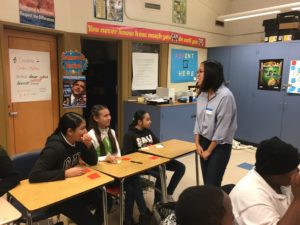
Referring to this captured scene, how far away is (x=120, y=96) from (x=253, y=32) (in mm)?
3522

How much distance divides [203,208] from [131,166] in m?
1.41

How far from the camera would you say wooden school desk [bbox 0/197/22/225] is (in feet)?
4.42

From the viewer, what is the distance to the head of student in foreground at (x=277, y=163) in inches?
45.4

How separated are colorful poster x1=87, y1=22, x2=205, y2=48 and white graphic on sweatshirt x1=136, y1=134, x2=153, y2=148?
2048 mm

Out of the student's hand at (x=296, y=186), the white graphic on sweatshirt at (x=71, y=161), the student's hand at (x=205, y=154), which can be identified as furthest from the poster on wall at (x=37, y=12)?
the student's hand at (x=296, y=186)

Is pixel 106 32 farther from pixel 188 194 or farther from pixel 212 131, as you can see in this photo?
pixel 188 194

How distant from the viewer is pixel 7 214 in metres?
1.40

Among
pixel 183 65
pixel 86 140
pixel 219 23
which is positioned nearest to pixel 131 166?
pixel 86 140

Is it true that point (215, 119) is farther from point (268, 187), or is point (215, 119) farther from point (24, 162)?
point (24, 162)

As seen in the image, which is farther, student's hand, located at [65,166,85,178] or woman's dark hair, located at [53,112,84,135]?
woman's dark hair, located at [53,112,84,135]

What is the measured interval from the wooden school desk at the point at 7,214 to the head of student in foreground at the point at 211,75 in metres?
1.60

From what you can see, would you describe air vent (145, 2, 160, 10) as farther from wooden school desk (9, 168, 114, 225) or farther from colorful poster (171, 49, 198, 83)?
wooden school desk (9, 168, 114, 225)

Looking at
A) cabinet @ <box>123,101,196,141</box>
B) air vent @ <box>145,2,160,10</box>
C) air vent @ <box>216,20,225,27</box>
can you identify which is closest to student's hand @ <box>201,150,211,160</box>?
cabinet @ <box>123,101,196,141</box>

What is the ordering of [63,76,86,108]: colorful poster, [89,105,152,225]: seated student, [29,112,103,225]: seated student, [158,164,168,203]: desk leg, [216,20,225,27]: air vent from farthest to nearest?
[216,20,225,27]: air vent, [63,76,86,108]: colorful poster, [158,164,168,203]: desk leg, [89,105,152,225]: seated student, [29,112,103,225]: seated student
